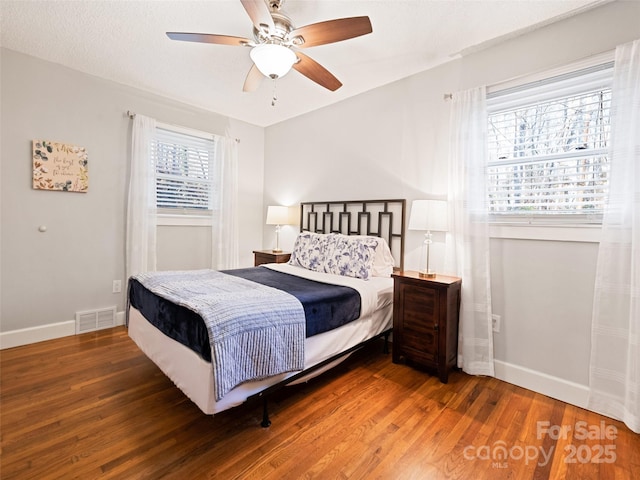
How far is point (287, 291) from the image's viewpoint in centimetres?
218

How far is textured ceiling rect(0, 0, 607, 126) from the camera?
6.57 feet

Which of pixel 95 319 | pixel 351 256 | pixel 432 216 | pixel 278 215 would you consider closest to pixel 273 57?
pixel 432 216

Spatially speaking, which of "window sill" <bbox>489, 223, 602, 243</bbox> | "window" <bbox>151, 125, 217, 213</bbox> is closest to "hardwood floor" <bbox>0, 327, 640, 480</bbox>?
"window sill" <bbox>489, 223, 602, 243</bbox>

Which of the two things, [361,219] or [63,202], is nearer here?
[63,202]

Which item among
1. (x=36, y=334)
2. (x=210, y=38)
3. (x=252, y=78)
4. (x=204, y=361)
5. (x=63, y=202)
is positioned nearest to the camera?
(x=204, y=361)

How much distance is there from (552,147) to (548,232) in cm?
62

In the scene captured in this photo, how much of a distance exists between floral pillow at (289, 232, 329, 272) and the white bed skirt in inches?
32.2

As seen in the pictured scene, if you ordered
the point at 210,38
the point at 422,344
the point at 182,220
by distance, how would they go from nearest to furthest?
the point at 210,38, the point at 422,344, the point at 182,220

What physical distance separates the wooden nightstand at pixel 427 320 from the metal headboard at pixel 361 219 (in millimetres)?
605

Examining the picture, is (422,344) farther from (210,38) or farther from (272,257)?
(210,38)

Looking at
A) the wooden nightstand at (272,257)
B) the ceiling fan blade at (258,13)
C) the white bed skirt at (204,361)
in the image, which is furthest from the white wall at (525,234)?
the ceiling fan blade at (258,13)

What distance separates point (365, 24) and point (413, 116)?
4.82 feet

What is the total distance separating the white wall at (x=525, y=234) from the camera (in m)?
2.02

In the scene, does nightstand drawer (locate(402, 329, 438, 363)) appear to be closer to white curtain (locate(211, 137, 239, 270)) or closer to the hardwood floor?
the hardwood floor
